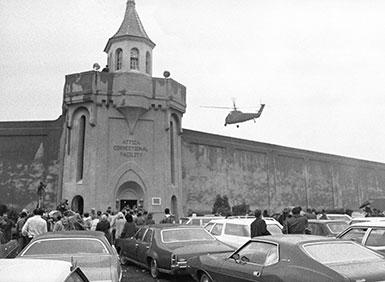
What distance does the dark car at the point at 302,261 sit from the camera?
5746 millimetres

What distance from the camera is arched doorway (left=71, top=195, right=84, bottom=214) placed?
26500 millimetres

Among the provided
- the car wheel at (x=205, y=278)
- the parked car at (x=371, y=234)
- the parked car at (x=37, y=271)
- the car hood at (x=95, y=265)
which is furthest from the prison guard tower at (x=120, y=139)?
the parked car at (x=37, y=271)

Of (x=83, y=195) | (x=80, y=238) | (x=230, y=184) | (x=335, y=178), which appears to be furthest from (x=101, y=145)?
(x=335, y=178)

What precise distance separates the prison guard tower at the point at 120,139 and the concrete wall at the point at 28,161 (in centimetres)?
131

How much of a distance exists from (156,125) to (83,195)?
6.58 metres

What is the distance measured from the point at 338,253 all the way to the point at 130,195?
21.9 metres

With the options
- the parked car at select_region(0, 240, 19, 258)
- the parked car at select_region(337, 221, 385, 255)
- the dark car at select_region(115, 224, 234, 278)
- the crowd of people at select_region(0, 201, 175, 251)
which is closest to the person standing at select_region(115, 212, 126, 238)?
the crowd of people at select_region(0, 201, 175, 251)

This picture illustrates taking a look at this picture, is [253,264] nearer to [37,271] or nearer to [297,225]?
[37,271]

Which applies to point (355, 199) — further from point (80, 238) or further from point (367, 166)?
point (80, 238)

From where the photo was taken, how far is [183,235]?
11195mm

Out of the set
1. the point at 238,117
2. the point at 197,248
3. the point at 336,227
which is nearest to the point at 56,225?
the point at 197,248

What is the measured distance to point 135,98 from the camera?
27000mm

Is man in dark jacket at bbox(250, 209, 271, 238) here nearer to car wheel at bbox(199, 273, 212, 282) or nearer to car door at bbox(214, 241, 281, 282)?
car wheel at bbox(199, 273, 212, 282)

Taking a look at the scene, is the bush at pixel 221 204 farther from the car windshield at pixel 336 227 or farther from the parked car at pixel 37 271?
the parked car at pixel 37 271
